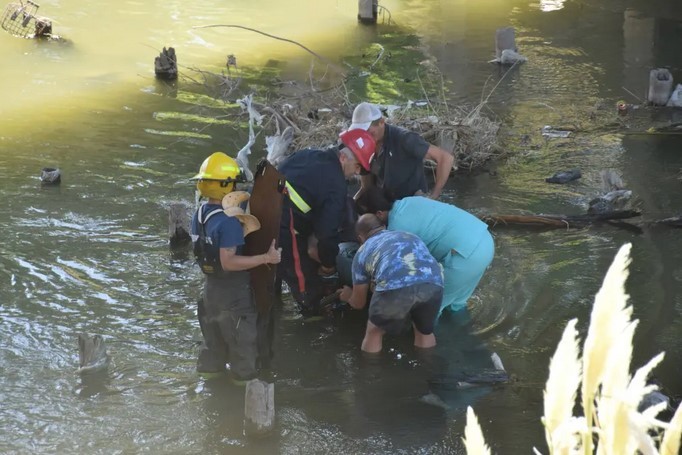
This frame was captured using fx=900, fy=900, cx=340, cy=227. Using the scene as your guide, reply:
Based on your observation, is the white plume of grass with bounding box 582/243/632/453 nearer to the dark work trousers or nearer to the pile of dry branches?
the dark work trousers

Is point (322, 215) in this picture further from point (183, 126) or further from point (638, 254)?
point (183, 126)

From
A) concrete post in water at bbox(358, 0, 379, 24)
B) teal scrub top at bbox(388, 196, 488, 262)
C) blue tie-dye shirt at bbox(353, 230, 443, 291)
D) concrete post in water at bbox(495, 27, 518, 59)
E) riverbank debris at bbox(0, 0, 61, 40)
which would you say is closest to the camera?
blue tie-dye shirt at bbox(353, 230, 443, 291)

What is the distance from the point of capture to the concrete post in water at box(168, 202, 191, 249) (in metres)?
8.29

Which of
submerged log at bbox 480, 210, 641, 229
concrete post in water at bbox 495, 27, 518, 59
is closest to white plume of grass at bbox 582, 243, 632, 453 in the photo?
submerged log at bbox 480, 210, 641, 229

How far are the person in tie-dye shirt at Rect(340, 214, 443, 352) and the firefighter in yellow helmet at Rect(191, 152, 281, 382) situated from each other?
0.74 meters

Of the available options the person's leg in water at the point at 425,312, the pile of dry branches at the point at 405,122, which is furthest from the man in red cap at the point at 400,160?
the pile of dry branches at the point at 405,122

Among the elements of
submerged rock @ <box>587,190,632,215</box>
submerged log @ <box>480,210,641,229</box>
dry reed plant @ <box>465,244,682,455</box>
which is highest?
dry reed plant @ <box>465,244,682,455</box>

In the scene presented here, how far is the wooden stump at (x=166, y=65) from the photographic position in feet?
46.9

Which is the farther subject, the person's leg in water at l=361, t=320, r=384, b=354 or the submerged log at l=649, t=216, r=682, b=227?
the submerged log at l=649, t=216, r=682, b=227

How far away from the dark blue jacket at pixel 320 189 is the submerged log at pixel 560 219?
2505 millimetres

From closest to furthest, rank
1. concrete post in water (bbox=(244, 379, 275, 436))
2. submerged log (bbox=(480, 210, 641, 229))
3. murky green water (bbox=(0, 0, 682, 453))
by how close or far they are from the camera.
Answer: concrete post in water (bbox=(244, 379, 275, 436)) → murky green water (bbox=(0, 0, 682, 453)) → submerged log (bbox=(480, 210, 641, 229))

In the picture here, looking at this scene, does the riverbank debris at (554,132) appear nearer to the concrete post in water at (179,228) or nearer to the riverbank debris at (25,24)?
the concrete post in water at (179,228)

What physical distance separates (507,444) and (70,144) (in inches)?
311

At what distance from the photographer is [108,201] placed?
9.53m
